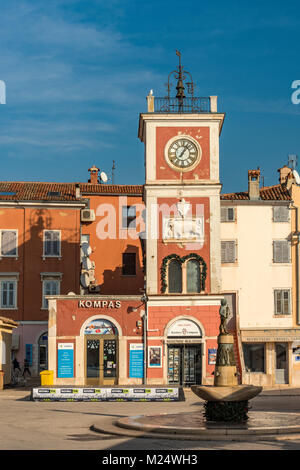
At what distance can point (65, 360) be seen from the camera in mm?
43062

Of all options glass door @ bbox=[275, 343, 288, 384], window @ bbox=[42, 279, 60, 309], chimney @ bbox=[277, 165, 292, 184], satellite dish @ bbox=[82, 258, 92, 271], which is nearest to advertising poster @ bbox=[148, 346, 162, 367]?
glass door @ bbox=[275, 343, 288, 384]

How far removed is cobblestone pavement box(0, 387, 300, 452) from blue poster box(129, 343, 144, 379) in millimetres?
3480

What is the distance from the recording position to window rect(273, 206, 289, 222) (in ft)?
165

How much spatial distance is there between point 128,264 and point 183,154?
14829 millimetres

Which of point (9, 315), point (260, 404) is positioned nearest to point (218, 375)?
point (260, 404)

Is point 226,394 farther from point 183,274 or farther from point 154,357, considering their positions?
point 183,274

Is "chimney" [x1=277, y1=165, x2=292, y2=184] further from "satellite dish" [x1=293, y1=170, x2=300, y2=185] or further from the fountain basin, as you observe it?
the fountain basin

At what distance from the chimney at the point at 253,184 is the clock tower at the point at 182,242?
7.33 m

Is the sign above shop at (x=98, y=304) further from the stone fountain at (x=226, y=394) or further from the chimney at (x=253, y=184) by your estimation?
the stone fountain at (x=226, y=394)

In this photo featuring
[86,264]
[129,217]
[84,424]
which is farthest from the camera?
[129,217]

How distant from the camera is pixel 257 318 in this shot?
49156mm

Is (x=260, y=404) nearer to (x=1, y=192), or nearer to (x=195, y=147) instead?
(x=195, y=147)

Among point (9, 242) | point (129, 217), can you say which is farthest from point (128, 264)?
point (9, 242)

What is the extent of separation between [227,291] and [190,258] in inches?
249
